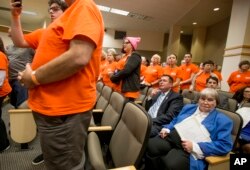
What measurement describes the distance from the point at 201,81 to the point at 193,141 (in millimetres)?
2296

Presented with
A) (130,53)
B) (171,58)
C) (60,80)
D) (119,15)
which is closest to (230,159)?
(60,80)

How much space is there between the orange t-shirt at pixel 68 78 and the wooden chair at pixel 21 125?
1.31 meters

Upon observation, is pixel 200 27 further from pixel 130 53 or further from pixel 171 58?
pixel 130 53

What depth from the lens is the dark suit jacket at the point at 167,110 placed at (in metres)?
2.05

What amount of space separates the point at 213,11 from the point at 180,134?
577 centimetres

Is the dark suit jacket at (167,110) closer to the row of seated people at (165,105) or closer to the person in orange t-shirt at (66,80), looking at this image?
the row of seated people at (165,105)

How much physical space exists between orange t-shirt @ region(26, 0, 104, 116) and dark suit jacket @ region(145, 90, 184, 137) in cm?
127

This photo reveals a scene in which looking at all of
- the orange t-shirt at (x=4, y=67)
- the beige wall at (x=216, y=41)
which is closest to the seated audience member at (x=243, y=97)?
the orange t-shirt at (x=4, y=67)

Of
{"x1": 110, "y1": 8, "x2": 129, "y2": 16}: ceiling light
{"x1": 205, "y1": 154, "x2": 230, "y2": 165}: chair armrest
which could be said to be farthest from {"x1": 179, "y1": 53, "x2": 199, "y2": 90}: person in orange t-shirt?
{"x1": 110, "y1": 8, "x2": 129, "y2": 16}: ceiling light

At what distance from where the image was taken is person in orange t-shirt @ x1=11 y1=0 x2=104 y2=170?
2.56 feet

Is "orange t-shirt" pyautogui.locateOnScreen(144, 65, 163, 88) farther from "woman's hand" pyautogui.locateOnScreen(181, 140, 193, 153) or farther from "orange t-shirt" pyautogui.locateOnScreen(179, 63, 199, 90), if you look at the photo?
"woman's hand" pyautogui.locateOnScreen(181, 140, 193, 153)

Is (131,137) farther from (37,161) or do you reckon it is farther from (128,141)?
(37,161)

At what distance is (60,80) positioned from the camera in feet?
→ 2.73

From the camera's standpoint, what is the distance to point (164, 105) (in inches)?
86.4
